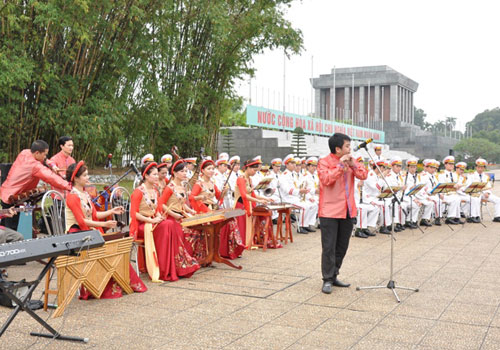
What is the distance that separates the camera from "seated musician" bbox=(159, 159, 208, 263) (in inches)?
271

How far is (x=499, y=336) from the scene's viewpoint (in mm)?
Answer: 4457

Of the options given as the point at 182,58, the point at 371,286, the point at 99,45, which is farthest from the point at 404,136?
the point at 371,286

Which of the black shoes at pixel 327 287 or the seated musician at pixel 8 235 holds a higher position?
the seated musician at pixel 8 235

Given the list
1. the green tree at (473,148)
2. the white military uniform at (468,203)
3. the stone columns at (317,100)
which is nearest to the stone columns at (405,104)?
the green tree at (473,148)

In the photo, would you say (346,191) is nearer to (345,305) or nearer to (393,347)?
(345,305)

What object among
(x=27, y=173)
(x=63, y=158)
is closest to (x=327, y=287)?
(x=27, y=173)

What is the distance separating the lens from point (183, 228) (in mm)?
6992

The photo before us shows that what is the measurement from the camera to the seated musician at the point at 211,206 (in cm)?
789

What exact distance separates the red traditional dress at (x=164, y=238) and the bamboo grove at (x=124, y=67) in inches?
146

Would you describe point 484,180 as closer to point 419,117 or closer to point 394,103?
point 394,103

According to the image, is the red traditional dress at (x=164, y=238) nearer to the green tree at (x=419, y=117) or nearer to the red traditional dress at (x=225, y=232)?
the red traditional dress at (x=225, y=232)

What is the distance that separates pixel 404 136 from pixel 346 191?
161 feet

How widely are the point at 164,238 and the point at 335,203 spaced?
2.09 meters

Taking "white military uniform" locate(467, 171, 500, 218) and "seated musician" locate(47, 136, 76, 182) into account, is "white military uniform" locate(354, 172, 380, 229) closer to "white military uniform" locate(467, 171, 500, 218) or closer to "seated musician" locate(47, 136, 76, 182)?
"white military uniform" locate(467, 171, 500, 218)
